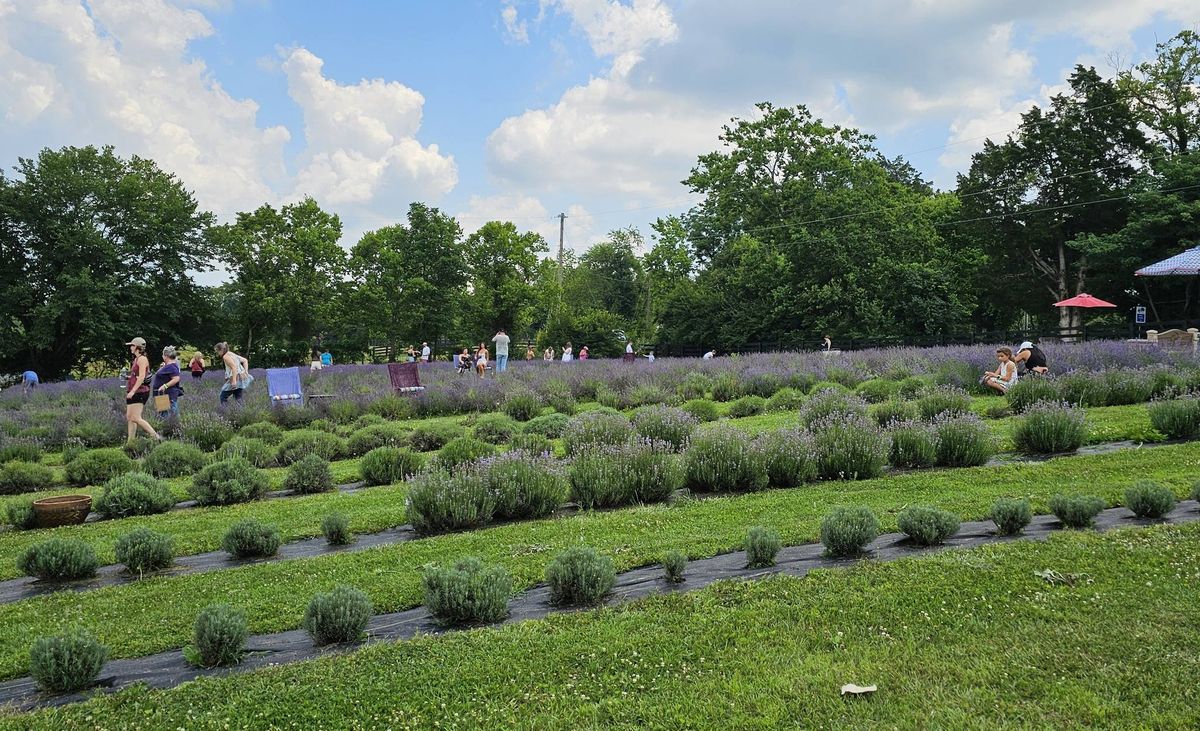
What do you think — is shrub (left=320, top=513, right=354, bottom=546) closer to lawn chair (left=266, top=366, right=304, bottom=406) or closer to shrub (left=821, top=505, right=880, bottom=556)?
shrub (left=821, top=505, right=880, bottom=556)

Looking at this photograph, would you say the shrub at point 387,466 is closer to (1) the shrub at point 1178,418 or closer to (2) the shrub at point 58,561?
(2) the shrub at point 58,561

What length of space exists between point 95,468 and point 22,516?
2670 millimetres

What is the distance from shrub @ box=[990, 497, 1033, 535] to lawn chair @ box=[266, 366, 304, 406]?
535 inches

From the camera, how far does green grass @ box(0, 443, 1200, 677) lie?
4545 mm

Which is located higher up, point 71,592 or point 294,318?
point 294,318

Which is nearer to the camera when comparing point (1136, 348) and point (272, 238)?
point (1136, 348)

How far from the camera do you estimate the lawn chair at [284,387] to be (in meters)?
15.7

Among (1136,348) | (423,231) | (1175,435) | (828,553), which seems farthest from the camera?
(423,231)

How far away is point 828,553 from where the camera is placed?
5.04 metres

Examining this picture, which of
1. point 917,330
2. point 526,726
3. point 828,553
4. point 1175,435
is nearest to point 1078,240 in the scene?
point 917,330

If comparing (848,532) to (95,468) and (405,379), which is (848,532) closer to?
(95,468)

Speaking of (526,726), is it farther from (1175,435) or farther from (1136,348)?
(1136,348)

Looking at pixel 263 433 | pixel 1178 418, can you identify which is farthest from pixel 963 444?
pixel 263 433

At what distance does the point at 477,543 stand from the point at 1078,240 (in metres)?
38.7
